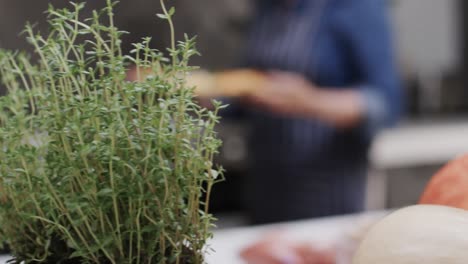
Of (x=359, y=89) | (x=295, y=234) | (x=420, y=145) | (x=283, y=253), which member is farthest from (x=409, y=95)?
(x=283, y=253)

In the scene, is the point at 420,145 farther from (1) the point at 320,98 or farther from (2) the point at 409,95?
(1) the point at 320,98

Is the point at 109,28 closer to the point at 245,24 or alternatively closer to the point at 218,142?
the point at 218,142

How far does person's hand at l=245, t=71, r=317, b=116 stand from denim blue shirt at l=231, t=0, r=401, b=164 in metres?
0.02

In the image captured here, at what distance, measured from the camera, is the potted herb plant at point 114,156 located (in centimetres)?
43

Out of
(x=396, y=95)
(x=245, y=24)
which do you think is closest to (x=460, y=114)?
(x=245, y=24)

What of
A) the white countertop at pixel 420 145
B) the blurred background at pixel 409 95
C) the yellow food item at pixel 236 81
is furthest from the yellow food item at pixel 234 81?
the white countertop at pixel 420 145

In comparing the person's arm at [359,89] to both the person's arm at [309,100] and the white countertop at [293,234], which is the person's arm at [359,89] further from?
the white countertop at [293,234]

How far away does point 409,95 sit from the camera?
9.03 ft

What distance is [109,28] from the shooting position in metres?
0.43

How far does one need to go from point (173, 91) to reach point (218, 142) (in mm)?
43

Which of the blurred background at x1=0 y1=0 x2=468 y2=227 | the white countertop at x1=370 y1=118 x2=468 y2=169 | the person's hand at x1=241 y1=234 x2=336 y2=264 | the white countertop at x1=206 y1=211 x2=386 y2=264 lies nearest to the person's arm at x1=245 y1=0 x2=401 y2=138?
the blurred background at x1=0 y1=0 x2=468 y2=227

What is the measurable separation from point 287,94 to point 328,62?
0.12 metres

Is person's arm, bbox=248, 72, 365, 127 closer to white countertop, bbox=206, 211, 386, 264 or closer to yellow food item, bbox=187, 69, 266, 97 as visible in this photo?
yellow food item, bbox=187, 69, 266, 97

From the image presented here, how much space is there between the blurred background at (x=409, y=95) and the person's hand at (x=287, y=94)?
0.63ft
